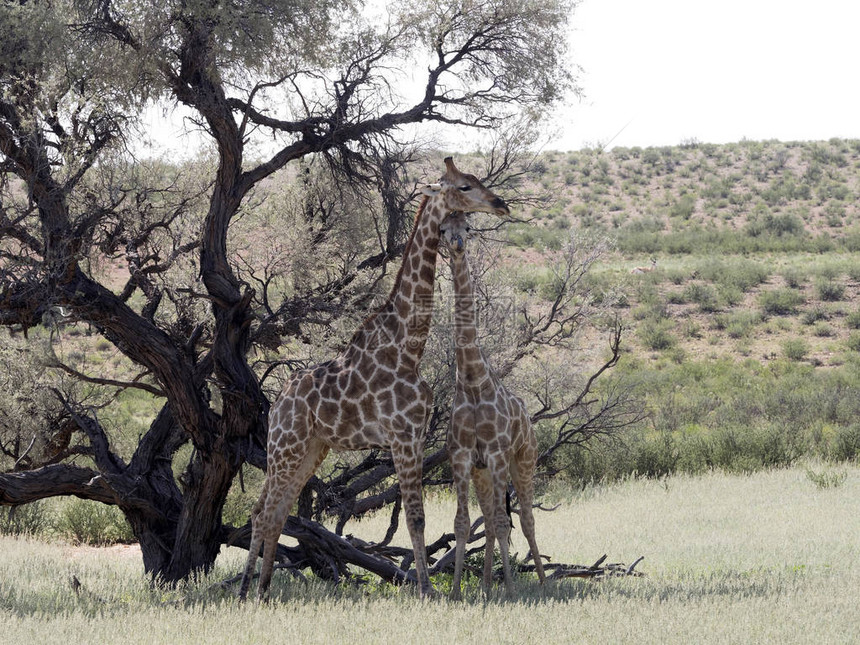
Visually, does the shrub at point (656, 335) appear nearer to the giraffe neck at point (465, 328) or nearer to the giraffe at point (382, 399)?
the giraffe at point (382, 399)

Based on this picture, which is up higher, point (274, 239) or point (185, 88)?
point (185, 88)

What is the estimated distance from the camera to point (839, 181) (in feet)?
171

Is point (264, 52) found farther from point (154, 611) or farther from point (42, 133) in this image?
point (154, 611)

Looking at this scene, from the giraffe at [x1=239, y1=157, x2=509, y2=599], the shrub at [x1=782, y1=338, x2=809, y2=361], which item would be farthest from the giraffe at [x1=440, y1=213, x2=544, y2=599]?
the shrub at [x1=782, y1=338, x2=809, y2=361]

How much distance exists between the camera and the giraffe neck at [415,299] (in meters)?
7.39

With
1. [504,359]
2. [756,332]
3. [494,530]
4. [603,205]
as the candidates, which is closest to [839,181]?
[603,205]

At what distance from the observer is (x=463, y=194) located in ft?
23.1

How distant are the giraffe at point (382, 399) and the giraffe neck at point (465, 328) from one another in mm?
252

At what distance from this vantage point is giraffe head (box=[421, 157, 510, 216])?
22.8 ft

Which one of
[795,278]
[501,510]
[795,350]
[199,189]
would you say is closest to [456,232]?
[501,510]

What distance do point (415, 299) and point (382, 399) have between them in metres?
0.82

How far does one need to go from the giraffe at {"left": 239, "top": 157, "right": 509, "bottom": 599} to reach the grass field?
2.33 feet

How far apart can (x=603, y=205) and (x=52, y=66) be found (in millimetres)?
44598

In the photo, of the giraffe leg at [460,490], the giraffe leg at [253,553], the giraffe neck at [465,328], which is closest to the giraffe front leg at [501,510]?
the giraffe leg at [460,490]
